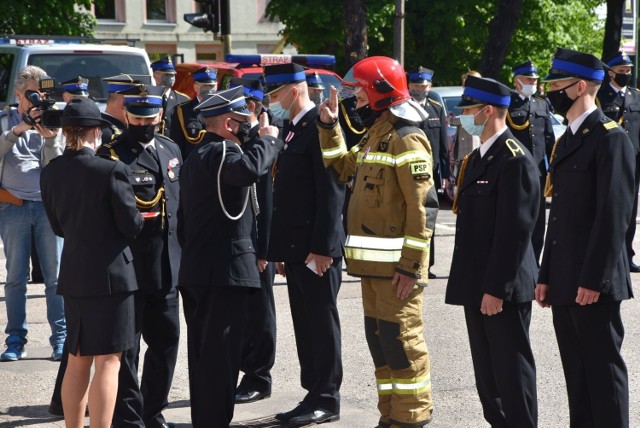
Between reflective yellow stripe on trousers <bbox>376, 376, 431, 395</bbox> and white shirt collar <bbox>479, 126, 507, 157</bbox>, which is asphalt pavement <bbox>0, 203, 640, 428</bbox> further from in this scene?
white shirt collar <bbox>479, 126, 507, 157</bbox>

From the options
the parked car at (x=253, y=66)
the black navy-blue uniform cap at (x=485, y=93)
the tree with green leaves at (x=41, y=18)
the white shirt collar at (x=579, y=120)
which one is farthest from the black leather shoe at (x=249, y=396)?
the tree with green leaves at (x=41, y=18)

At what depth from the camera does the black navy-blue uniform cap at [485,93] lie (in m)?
5.64

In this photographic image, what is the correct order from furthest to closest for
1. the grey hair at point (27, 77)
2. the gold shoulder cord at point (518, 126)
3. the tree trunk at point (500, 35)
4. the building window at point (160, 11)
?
the building window at point (160, 11) < the tree trunk at point (500, 35) < the gold shoulder cord at point (518, 126) < the grey hair at point (27, 77)

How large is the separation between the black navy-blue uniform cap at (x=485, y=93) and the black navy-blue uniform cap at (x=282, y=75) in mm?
1237

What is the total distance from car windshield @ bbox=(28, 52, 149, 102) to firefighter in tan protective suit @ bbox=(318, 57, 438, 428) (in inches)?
362

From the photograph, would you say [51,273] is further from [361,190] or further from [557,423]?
[557,423]

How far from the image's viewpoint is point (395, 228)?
19.2ft

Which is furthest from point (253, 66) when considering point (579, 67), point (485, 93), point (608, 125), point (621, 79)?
point (608, 125)

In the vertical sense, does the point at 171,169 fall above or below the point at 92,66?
below

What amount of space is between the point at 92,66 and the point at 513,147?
1043cm

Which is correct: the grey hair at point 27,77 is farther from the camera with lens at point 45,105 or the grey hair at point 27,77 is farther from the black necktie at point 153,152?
the black necktie at point 153,152

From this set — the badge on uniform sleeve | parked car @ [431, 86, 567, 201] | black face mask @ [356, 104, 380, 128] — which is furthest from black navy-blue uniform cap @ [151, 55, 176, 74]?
black face mask @ [356, 104, 380, 128]

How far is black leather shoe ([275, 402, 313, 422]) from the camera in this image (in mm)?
6523

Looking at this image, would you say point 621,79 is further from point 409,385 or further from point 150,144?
point 150,144
